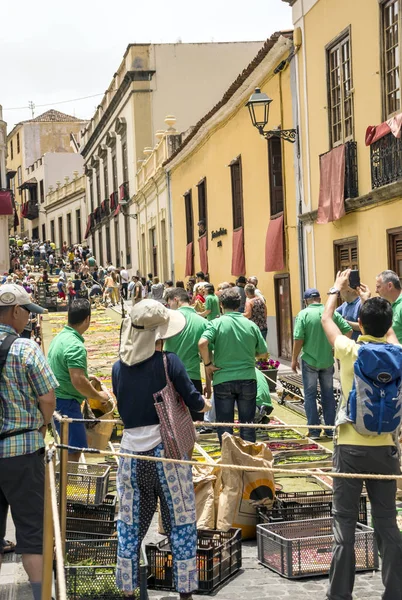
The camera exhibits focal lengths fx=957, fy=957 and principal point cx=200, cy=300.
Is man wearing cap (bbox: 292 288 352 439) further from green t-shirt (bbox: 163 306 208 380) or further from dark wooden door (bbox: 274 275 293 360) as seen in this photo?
dark wooden door (bbox: 274 275 293 360)

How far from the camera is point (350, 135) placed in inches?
556

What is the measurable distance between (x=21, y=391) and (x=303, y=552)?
2113 mm

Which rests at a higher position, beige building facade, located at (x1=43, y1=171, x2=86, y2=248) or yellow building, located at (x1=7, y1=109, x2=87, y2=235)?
yellow building, located at (x1=7, y1=109, x2=87, y2=235)

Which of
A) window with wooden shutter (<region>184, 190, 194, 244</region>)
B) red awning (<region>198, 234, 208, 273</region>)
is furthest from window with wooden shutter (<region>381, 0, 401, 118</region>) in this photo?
window with wooden shutter (<region>184, 190, 194, 244</region>)

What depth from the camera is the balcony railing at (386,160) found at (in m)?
12.1

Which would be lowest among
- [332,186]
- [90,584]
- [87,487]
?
[90,584]

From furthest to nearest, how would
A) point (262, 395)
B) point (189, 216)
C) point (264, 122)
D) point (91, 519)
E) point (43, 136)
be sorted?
point (43, 136)
point (189, 216)
point (264, 122)
point (262, 395)
point (91, 519)

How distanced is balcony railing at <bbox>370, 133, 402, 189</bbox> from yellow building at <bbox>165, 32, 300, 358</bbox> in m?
4.13

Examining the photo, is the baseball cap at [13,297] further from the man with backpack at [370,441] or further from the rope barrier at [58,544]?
the man with backpack at [370,441]

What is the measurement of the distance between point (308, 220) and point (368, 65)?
12.3 feet

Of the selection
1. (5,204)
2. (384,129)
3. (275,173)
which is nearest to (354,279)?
(384,129)

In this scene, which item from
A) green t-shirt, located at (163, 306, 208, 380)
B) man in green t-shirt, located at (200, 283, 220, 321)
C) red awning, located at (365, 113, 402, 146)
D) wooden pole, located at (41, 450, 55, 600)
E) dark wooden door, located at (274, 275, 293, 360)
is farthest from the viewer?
dark wooden door, located at (274, 275, 293, 360)

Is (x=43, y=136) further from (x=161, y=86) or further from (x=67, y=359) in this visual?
(x=67, y=359)

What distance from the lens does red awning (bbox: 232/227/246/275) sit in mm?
21844
